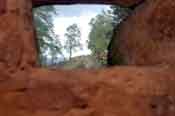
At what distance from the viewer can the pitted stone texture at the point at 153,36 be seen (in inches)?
46.0

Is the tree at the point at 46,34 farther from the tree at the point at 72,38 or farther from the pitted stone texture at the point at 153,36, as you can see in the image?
the pitted stone texture at the point at 153,36

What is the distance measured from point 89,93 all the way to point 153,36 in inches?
11.8

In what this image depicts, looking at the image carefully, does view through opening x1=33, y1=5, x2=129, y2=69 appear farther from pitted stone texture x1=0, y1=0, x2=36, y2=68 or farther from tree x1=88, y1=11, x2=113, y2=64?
pitted stone texture x1=0, y1=0, x2=36, y2=68

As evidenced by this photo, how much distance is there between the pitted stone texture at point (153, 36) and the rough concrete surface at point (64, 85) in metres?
0.06

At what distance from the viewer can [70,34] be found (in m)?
1.30

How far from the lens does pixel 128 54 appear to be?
123cm

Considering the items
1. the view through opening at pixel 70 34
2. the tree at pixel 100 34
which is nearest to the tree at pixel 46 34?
the view through opening at pixel 70 34

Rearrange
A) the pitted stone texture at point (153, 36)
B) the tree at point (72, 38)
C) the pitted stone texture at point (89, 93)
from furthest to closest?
the tree at point (72, 38), the pitted stone texture at point (153, 36), the pitted stone texture at point (89, 93)

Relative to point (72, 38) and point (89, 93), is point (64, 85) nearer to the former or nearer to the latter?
point (89, 93)

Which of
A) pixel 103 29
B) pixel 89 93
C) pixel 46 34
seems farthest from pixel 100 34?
pixel 89 93

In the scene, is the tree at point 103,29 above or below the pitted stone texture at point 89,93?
above

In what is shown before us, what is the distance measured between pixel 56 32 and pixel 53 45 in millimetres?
48

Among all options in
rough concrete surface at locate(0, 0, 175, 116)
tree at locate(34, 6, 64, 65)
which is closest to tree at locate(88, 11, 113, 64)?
tree at locate(34, 6, 64, 65)

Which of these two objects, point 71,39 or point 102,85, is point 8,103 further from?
point 71,39
